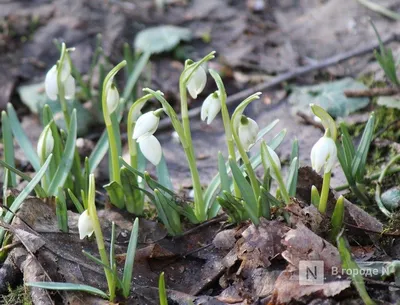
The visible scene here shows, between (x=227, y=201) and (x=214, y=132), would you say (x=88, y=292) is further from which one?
(x=214, y=132)

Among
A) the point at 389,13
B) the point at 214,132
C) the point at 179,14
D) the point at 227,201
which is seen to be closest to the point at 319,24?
the point at 389,13

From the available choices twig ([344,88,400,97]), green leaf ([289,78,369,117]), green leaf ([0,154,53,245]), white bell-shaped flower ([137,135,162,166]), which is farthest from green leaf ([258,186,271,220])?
twig ([344,88,400,97])

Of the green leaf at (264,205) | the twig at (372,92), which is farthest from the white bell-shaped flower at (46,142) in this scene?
the twig at (372,92)

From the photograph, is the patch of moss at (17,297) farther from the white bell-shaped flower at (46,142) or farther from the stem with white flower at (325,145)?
the stem with white flower at (325,145)

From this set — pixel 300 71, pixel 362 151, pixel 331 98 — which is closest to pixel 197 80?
pixel 362 151

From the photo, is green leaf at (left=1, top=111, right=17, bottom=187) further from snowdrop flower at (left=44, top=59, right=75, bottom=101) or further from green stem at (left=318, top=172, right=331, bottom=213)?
green stem at (left=318, top=172, right=331, bottom=213)

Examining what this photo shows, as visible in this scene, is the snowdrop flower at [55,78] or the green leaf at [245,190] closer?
the green leaf at [245,190]

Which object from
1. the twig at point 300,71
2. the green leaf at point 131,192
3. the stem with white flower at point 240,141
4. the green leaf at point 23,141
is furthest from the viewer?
the twig at point 300,71
